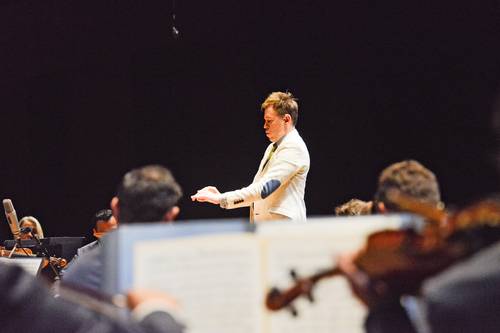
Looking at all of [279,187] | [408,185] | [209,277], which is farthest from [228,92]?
[209,277]

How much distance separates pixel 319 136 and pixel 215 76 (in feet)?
4.34

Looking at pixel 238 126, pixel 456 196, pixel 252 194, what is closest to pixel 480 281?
pixel 252 194

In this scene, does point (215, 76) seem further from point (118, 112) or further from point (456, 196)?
point (456, 196)

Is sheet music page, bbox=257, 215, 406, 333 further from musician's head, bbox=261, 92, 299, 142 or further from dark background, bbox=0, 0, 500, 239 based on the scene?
dark background, bbox=0, 0, 500, 239

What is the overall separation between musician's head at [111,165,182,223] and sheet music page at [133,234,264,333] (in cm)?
20

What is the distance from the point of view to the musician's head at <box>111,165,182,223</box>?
1731 millimetres

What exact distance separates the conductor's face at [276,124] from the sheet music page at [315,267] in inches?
88.3

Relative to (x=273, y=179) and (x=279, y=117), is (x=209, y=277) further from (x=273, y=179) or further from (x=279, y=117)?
(x=279, y=117)

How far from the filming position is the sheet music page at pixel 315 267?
5.10 ft

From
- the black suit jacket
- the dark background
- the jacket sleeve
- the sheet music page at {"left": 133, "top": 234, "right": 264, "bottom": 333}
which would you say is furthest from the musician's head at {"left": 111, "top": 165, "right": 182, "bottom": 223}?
the dark background

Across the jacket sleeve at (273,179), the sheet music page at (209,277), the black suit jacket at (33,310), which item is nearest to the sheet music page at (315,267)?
the sheet music page at (209,277)

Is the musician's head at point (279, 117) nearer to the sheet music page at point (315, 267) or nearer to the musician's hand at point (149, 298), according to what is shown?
the sheet music page at point (315, 267)

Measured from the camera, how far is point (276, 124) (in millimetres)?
3830

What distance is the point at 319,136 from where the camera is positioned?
6.34 meters
